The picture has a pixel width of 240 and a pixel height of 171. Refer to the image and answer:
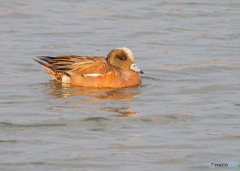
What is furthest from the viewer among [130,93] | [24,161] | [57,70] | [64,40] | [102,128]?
[64,40]

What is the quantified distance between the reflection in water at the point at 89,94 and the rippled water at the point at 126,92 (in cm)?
2

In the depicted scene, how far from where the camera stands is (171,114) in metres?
8.47

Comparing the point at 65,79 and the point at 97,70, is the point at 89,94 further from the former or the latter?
the point at 65,79

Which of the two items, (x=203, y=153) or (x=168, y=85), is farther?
(x=168, y=85)

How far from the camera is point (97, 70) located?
10.6 m

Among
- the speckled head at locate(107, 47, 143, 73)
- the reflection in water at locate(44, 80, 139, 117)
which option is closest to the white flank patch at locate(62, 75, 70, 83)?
the reflection in water at locate(44, 80, 139, 117)

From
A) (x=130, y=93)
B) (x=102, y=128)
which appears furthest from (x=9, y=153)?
(x=130, y=93)

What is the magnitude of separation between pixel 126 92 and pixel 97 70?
730mm

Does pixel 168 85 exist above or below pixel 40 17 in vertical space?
below

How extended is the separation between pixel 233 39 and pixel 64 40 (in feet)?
13.7

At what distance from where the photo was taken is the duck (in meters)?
10.5

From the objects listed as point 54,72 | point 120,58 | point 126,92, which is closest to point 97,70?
point 120,58

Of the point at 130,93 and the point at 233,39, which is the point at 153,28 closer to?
the point at 233,39

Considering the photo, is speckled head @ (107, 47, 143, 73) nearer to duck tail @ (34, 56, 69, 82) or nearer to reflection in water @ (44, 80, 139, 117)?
reflection in water @ (44, 80, 139, 117)
